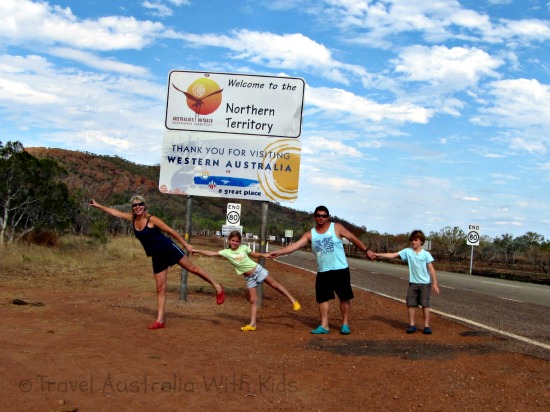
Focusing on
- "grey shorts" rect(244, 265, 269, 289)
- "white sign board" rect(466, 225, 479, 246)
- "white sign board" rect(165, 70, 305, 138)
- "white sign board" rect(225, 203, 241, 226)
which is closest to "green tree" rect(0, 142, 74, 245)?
"white sign board" rect(225, 203, 241, 226)

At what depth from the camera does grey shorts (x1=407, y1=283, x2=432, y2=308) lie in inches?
332

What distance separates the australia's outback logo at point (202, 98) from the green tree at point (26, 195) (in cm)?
1373

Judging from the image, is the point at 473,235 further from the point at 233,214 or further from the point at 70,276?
the point at 70,276

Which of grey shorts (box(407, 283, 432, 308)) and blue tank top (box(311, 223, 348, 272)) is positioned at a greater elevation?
blue tank top (box(311, 223, 348, 272))

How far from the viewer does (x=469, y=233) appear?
1268 inches

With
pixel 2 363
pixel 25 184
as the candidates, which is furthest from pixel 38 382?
pixel 25 184

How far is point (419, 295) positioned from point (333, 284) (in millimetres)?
1484

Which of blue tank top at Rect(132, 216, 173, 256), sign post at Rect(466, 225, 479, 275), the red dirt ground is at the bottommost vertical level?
the red dirt ground

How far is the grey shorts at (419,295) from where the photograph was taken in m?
8.45

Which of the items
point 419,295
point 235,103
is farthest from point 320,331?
point 235,103

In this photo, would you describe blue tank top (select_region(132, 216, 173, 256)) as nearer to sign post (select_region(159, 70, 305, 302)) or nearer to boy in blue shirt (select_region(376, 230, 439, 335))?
sign post (select_region(159, 70, 305, 302))

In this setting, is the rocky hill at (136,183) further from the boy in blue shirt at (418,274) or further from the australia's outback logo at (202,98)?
the boy in blue shirt at (418,274)

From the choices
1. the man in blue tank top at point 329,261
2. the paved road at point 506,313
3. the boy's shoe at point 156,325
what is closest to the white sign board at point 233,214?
the paved road at point 506,313

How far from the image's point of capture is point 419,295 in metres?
8.51
